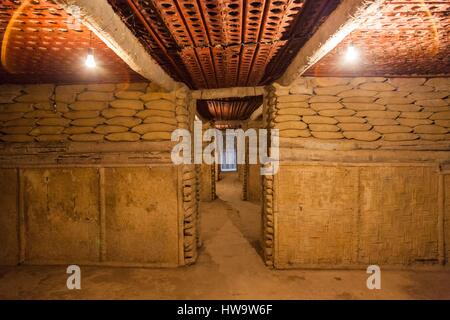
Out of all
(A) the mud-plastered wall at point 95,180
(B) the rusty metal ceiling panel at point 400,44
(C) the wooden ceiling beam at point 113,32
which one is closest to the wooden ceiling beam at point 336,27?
(B) the rusty metal ceiling panel at point 400,44

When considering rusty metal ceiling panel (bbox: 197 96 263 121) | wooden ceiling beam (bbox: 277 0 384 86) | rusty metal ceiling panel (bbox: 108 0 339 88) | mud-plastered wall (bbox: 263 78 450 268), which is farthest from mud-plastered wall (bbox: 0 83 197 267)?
wooden ceiling beam (bbox: 277 0 384 86)

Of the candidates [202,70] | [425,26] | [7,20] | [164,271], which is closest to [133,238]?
[164,271]

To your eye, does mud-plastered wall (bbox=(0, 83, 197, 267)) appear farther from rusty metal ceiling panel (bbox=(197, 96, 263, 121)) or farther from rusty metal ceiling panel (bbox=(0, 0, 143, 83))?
rusty metal ceiling panel (bbox=(197, 96, 263, 121))

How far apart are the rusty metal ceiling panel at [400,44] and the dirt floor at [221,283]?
299 cm

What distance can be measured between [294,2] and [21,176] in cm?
458

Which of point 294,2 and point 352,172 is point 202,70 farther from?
point 352,172

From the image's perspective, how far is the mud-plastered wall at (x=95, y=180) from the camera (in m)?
3.90

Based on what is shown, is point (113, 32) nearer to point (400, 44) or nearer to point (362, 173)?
point (400, 44)

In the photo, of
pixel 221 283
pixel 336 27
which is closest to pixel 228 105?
pixel 221 283

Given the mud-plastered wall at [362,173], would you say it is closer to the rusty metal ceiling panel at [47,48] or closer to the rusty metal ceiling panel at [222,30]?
the rusty metal ceiling panel at [222,30]

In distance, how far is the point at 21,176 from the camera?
12.9 feet

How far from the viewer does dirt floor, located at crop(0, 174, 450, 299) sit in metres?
3.15

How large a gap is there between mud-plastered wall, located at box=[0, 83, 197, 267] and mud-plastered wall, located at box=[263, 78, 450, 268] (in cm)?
174

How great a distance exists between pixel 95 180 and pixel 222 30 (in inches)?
120
